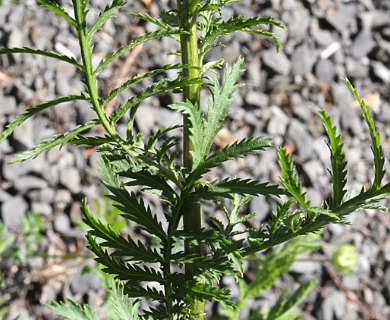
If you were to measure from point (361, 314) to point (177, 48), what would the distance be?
1436mm

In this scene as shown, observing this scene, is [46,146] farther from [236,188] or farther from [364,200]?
[364,200]

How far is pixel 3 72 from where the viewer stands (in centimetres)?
281

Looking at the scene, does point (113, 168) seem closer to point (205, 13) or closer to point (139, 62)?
point (205, 13)

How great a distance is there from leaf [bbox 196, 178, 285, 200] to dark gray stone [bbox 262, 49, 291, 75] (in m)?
2.48

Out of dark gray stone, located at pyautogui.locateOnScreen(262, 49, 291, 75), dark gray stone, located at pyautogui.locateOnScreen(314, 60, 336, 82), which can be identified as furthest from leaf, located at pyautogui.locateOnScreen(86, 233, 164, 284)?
dark gray stone, located at pyautogui.locateOnScreen(314, 60, 336, 82)

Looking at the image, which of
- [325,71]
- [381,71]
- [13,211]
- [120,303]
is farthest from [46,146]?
[381,71]

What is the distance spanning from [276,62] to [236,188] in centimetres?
252

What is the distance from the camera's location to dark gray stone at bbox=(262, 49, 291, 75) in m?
3.15

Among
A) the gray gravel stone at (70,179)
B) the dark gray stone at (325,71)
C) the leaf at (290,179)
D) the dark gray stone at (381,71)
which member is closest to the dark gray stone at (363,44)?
the dark gray stone at (381,71)

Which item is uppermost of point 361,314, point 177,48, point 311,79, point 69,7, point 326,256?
point 69,7

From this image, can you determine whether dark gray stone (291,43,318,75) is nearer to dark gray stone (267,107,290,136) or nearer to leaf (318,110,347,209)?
dark gray stone (267,107,290,136)

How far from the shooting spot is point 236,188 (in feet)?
2.36

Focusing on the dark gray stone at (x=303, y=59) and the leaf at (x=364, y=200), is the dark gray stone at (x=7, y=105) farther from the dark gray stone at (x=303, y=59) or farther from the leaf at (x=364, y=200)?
the leaf at (x=364, y=200)

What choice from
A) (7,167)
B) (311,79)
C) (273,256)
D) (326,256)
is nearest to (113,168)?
(273,256)
